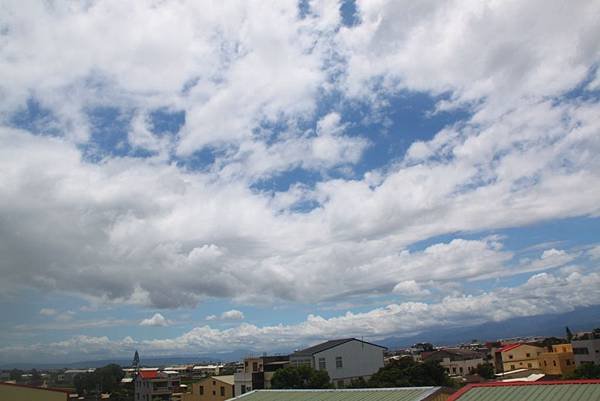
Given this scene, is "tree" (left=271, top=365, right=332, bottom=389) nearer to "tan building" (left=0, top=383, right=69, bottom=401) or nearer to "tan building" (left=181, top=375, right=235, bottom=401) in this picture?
"tan building" (left=181, top=375, right=235, bottom=401)

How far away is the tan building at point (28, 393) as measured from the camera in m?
29.1

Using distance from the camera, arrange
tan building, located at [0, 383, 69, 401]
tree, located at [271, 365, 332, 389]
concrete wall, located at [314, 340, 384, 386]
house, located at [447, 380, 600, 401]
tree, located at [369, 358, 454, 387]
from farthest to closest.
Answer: concrete wall, located at [314, 340, 384, 386] → tree, located at [369, 358, 454, 387] → tree, located at [271, 365, 332, 389] → tan building, located at [0, 383, 69, 401] → house, located at [447, 380, 600, 401]

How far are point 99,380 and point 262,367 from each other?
2384 inches

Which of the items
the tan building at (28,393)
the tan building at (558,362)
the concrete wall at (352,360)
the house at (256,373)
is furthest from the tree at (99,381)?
the tan building at (558,362)

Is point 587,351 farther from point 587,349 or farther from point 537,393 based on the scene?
point 537,393

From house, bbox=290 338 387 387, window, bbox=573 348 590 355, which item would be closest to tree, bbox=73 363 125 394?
house, bbox=290 338 387 387

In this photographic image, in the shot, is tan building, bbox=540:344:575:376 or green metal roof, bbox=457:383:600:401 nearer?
green metal roof, bbox=457:383:600:401

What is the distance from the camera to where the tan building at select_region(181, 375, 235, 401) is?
69.4 meters

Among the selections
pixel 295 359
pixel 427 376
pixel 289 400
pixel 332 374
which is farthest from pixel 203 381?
pixel 289 400

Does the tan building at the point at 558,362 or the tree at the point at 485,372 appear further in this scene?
the tree at the point at 485,372

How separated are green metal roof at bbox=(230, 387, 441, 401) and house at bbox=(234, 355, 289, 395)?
4110cm

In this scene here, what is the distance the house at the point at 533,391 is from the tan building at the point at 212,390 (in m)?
54.6

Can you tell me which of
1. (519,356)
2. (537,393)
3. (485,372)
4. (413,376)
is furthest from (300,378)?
(519,356)

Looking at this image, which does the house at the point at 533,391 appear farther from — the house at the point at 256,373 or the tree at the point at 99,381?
the tree at the point at 99,381
